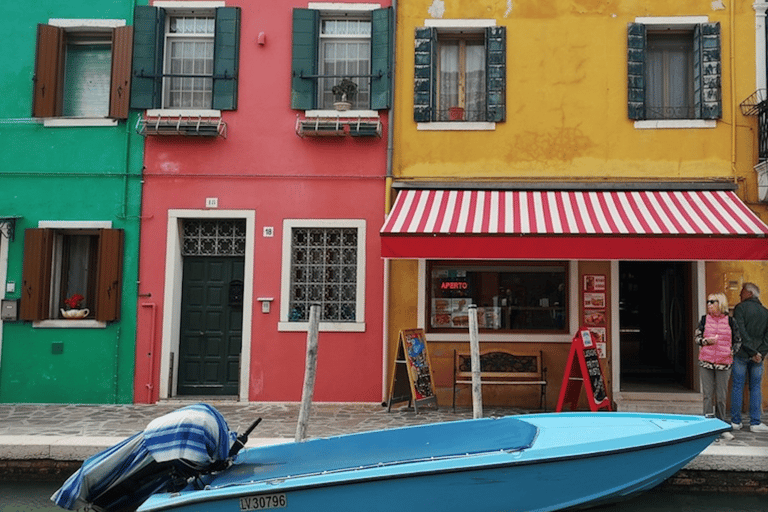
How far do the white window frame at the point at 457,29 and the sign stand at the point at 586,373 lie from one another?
3275 mm

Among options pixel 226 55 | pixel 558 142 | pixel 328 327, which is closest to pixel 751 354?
pixel 558 142

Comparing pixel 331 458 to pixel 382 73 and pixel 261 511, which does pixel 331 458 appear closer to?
pixel 261 511

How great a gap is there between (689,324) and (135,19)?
9165 millimetres

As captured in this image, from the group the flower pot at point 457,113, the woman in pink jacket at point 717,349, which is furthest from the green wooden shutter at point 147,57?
the woman in pink jacket at point 717,349

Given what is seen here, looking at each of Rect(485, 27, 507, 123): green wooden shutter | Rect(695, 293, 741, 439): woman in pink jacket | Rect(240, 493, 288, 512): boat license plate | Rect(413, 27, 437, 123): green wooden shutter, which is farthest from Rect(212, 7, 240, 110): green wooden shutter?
Rect(695, 293, 741, 439): woman in pink jacket

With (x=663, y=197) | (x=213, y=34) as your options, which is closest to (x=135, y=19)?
(x=213, y=34)

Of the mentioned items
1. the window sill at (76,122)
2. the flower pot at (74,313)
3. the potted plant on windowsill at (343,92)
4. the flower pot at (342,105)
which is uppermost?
the potted plant on windowsill at (343,92)

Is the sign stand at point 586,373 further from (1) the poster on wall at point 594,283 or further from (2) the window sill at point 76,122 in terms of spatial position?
(2) the window sill at point 76,122

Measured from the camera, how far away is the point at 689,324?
10305 mm

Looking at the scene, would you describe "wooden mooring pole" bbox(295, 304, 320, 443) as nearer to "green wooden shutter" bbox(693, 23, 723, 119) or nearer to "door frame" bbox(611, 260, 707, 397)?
"door frame" bbox(611, 260, 707, 397)

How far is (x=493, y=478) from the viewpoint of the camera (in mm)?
5430

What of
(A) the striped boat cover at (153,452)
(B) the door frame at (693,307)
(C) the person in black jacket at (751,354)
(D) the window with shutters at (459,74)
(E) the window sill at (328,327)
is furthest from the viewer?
(D) the window with shutters at (459,74)

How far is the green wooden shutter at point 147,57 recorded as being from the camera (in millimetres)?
10680

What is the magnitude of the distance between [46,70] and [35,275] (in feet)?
9.86
